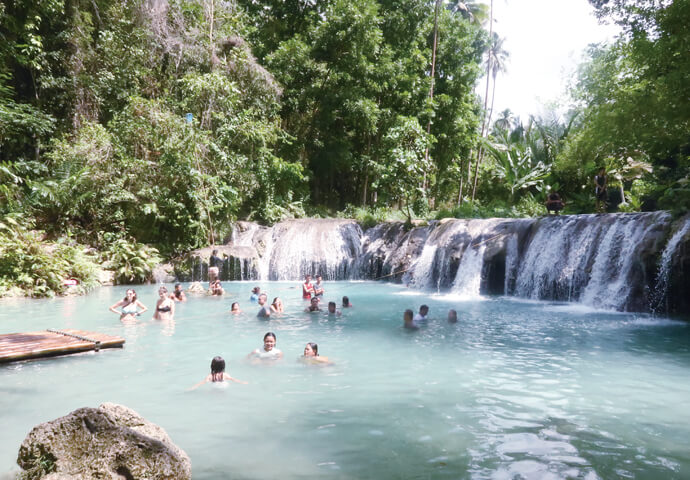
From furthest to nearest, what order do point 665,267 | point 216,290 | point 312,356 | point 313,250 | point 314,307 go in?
point 313,250, point 216,290, point 314,307, point 665,267, point 312,356

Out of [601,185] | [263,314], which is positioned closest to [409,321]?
[263,314]

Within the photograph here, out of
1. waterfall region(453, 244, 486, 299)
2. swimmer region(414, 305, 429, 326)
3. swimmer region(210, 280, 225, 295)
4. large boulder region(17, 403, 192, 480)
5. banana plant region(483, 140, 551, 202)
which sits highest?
banana plant region(483, 140, 551, 202)

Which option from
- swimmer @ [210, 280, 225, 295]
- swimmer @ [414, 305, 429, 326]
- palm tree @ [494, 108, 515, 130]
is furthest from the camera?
palm tree @ [494, 108, 515, 130]

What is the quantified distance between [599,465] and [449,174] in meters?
29.5

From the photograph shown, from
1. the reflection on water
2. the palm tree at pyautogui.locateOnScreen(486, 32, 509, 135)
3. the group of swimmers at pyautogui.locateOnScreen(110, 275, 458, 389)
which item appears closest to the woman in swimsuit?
the group of swimmers at pyautogui.locateOnScreen(110, 275, 458, 389)

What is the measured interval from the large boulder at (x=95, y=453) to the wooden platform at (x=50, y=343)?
4.20 meters

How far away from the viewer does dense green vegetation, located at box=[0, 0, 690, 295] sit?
558 inches

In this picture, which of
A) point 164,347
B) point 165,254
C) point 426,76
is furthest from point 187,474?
point 426,76

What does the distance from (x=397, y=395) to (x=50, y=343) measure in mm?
5378

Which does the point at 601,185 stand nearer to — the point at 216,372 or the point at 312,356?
the point at 312,356

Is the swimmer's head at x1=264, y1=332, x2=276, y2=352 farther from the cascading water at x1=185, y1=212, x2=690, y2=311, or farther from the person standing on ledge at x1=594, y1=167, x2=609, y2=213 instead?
the person standing on ledge at x1=594, y1=167, x2=609, y2=213

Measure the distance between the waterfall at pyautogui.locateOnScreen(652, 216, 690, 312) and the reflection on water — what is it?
108 centimetres

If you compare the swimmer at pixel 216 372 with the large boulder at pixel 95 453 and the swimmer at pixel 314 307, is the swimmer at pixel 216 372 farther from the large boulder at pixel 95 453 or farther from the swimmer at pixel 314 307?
the swimmer at pixel 314 307

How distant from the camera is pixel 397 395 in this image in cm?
579
